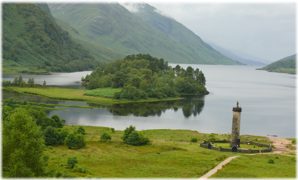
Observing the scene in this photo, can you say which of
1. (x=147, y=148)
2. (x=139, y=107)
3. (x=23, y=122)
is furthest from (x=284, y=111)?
(x=23, y=122)

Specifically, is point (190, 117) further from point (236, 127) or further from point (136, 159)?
point (136, 159)

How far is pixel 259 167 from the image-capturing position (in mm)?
68938

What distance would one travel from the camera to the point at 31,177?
4925 cm

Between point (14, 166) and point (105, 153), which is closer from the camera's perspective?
point (14, 166)

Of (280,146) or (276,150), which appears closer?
(276,150)

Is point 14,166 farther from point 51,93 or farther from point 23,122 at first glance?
point 51,93

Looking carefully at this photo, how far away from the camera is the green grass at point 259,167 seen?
62.8m

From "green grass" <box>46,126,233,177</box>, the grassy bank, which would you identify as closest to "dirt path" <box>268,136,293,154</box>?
the grassy bank

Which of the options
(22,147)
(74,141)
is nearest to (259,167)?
(74,141)

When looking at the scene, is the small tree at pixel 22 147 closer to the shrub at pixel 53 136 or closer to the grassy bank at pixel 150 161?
the grassy bank at pixel 150 161

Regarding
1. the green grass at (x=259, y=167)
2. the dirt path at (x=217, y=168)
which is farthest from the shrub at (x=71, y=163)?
the green grass at (x=259, y=167)

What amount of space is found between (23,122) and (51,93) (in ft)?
459

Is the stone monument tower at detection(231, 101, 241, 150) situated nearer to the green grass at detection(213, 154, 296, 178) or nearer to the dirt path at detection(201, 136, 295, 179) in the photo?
the dirt path at detection(201, 136, 295, 179)

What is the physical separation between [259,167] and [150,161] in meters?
16.7
